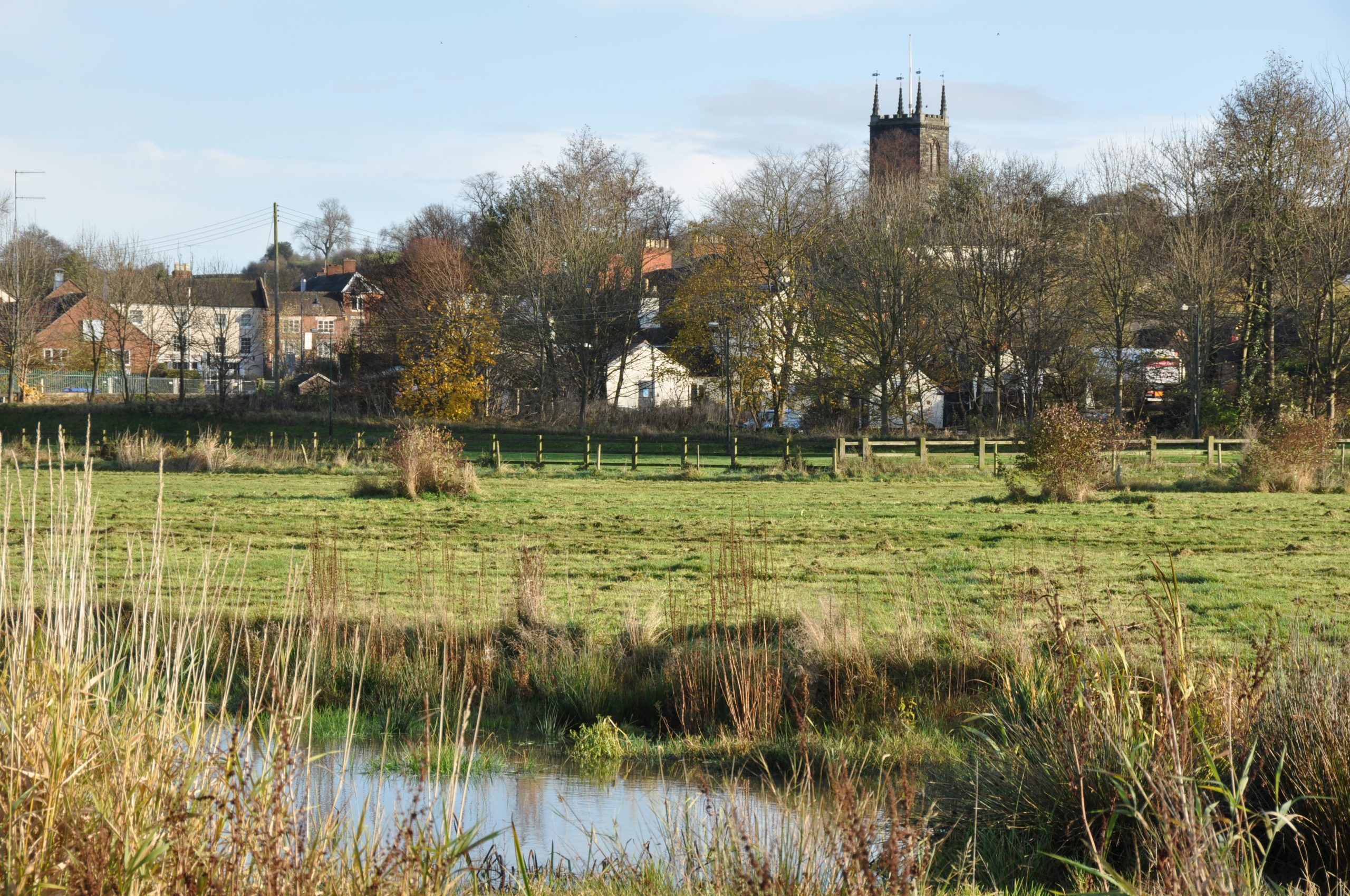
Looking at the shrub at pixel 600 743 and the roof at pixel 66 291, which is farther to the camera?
the roof at pixel 66 291

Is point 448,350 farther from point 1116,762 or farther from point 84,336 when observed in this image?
point 1116,762

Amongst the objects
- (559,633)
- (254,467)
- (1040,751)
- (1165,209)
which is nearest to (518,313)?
(254,467)

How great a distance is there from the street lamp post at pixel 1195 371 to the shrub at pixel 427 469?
27003 mm

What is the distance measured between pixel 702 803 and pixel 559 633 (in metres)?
2.88

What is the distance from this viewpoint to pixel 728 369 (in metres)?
43.8

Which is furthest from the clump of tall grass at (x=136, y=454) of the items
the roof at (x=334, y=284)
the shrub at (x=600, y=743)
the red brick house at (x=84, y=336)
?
the roof at (x=334, y=284)

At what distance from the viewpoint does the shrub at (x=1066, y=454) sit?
75.6 feet

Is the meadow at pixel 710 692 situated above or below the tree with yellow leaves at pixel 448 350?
below

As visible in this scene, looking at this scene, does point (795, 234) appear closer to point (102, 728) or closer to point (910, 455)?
point (910, 455)

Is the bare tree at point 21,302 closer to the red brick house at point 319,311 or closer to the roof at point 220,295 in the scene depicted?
the roof at point 220,295

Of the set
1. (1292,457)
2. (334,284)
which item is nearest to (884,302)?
(1292,457)

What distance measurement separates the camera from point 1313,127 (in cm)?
3978

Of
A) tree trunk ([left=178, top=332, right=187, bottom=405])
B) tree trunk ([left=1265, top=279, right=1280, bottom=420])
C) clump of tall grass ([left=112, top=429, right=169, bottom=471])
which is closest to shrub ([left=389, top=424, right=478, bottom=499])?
clump of tall grass ([left=112, top=429, right=169, bottom=471])

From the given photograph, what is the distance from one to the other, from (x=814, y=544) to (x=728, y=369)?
27.1 m
